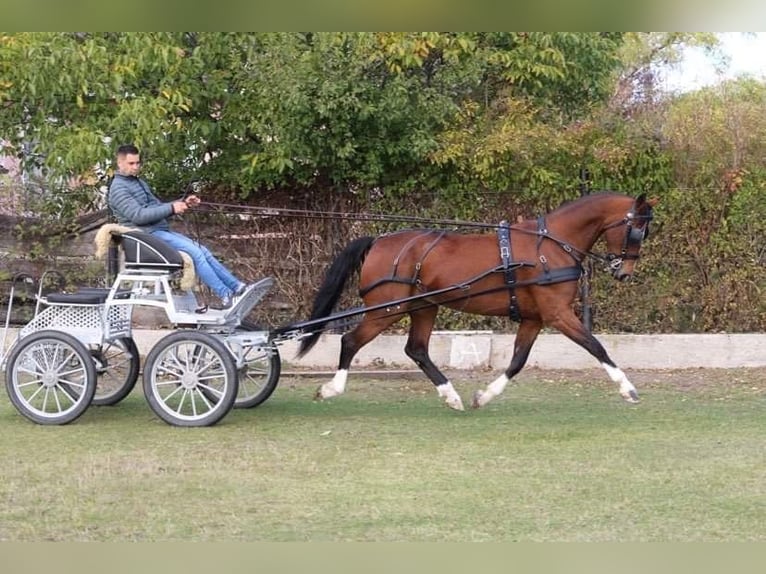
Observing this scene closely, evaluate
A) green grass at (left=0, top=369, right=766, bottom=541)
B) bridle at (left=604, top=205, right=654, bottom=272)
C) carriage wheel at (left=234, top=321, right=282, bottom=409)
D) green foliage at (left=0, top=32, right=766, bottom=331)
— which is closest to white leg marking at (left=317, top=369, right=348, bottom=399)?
green grass at (left=0, top=369, right=766, bottom=541)

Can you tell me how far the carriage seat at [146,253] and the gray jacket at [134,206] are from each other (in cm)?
11

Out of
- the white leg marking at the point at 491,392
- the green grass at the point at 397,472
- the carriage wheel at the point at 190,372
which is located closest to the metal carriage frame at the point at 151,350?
the carriage wheel at the point at 190,372

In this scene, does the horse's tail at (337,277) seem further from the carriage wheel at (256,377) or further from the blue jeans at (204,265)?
the blue jeans at (204,265)

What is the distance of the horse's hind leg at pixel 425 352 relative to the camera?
859 centimetres

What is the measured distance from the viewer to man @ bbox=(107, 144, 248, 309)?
25.7 ft

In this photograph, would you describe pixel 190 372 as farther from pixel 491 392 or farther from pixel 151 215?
pixel 491 392

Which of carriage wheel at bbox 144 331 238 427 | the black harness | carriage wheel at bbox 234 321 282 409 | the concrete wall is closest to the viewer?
carriage wheel at bbox 144 331 238 427

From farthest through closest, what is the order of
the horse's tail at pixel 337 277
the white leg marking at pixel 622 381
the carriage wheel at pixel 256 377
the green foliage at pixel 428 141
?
the green foliage at pixel 428 141
the horse's tail at pixel 337 277
the carriage wheel at pixel 256 377
the white leg marking at pixel 622 381

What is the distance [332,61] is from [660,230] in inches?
159

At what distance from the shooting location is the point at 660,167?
11477 millimetres

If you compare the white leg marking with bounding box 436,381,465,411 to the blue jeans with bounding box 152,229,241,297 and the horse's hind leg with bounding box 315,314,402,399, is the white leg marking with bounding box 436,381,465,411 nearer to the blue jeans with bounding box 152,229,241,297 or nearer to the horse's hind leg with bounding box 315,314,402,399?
the horse's hind leg with bounding box 315,314,402,399

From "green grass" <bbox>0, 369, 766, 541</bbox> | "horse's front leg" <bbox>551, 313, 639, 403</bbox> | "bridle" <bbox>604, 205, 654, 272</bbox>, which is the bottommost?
"green grass" <bbox>0, 369, 766, 541</bbox>

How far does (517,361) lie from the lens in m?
8.45

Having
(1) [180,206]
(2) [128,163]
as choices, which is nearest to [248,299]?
(1) [180,206]
